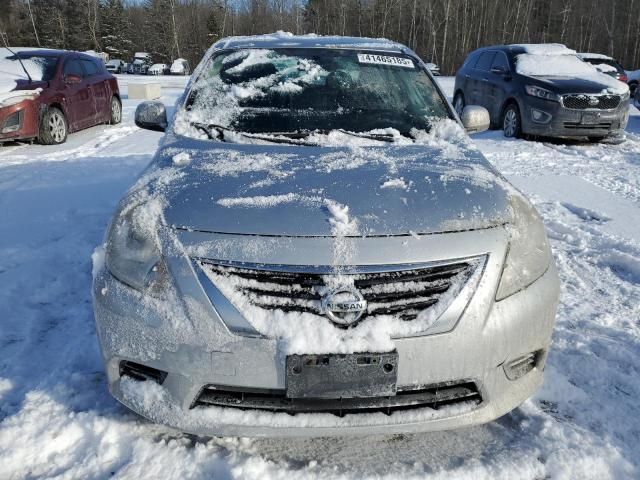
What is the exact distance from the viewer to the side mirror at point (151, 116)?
3.66 m

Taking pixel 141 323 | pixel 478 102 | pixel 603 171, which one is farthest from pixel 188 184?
pixel 478 102

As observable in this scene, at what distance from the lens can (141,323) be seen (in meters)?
1.94

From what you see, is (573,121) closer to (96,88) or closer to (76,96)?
(76,96)

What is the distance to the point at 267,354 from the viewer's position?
1835mm

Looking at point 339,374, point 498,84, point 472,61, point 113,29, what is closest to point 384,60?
point 339,374

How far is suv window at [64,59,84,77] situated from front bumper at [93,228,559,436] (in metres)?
8.96

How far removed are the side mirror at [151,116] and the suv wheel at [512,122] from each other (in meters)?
7.62

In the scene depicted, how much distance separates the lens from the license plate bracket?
72.3 inches

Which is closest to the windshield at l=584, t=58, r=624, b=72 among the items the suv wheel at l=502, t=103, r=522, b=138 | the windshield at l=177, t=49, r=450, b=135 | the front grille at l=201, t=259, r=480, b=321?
the suv wheel at l=502, t=103, r=522, b=138

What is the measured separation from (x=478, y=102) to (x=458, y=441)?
10328mm

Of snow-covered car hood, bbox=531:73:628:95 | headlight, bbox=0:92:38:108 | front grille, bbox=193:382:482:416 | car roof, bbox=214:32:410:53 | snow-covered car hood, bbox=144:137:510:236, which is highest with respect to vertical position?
car roof, bbox=214:32:410:53

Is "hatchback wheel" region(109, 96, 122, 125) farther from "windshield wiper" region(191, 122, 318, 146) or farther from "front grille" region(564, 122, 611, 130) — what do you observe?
"windshield wiper" region(191, 122, 318, 146)

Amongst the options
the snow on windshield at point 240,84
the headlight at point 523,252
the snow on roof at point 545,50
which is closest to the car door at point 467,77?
the snow on roof at point 545,50

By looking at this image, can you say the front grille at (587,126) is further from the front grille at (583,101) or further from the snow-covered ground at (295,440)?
the snow-covered ground at (295,440)
